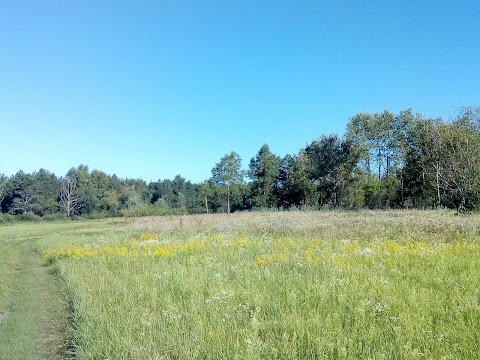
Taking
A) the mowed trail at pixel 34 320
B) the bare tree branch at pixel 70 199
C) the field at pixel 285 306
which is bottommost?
the mowed trail at pixel 34 320

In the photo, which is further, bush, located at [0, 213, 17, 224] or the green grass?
bush, located at [0, 213, 17, 224]

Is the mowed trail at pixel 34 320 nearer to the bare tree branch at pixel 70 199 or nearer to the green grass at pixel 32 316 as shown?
the green grass at pixel 32 316

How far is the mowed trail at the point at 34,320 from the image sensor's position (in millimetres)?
5859

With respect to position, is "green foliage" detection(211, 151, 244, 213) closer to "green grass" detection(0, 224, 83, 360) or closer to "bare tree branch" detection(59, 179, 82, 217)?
"bare tree branch" detection(59, 179, 82, 217)

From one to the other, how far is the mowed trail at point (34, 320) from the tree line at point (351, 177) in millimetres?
24157

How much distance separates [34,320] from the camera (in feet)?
24.2

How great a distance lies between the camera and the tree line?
115 ft

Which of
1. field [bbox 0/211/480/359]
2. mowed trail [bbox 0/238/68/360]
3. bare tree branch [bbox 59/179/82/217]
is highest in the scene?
bare tree branch [bbox 59/179/82/217]

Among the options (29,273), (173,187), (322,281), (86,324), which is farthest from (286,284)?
(173,187)

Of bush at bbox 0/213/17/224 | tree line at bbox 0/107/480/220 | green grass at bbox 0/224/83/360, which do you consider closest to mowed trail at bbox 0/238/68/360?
green grass at bbox 0/224/83/360

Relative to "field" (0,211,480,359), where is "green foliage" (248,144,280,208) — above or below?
above

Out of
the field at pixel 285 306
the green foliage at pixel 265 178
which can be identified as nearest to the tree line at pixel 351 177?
the green foliage at pixel 265 178

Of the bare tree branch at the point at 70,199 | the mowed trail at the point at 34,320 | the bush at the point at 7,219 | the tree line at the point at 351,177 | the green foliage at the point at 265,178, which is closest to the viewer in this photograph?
the mowed trail at the point at 34,320

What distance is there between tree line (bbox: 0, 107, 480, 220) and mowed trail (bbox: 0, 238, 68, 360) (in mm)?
24157
